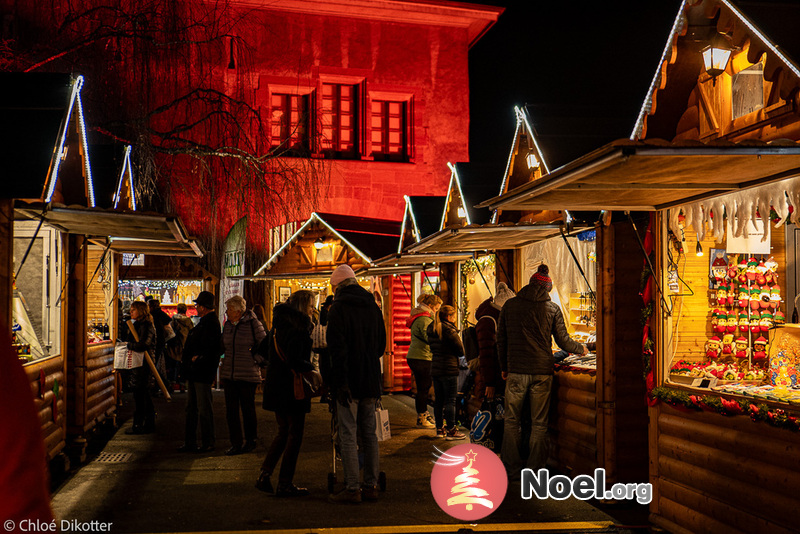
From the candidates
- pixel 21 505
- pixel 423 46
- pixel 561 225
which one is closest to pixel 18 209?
pixel 561 225

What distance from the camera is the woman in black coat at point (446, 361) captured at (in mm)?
10602

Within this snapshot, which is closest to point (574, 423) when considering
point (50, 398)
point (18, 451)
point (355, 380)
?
point (355, 380)

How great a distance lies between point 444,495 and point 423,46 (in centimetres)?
1779

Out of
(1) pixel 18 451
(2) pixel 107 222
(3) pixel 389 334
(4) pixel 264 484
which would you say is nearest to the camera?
(1) pixel 18 451

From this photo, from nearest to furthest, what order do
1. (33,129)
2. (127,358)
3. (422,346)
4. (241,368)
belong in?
(33,129) → (241,368) → (127,358) → (422,346)

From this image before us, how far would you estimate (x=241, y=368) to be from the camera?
9836mm

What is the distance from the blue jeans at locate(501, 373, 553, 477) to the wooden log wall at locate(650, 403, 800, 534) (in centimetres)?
176

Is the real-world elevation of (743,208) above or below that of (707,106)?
below

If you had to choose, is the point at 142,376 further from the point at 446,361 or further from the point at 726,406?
the point at 726,406

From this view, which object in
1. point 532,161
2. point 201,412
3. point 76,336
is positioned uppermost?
point 532,161

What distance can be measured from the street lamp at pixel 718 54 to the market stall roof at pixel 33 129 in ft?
17.8

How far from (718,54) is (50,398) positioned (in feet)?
25.4

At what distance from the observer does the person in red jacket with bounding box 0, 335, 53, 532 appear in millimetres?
1471

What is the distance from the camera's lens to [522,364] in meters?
8.44
